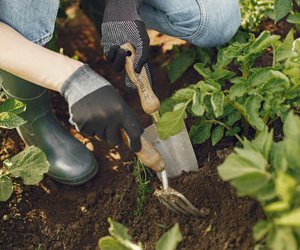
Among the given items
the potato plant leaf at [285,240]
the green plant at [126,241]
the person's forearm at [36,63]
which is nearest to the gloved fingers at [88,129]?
the person's forearm at [36,63]

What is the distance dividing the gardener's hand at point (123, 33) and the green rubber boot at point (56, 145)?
377mm

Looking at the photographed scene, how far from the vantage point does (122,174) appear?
188 cm

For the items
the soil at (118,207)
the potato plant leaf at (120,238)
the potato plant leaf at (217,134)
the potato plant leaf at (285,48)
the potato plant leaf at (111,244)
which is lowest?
the soil at (118,207)

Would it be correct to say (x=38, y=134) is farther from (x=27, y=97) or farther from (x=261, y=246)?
(x=261, y=246)

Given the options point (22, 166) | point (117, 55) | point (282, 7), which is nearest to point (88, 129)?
point (117, 55)

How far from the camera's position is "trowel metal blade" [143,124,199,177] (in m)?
1.59

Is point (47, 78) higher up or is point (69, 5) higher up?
point (47, 78)

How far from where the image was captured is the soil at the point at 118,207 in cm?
148

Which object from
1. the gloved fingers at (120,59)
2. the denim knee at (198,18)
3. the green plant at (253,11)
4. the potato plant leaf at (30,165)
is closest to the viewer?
the gloved fingers at (120,59)

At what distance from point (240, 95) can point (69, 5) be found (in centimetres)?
143

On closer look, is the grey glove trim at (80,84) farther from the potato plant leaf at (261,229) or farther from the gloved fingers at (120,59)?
the potato plant leaf at (261,229)

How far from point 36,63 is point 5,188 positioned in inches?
17.2

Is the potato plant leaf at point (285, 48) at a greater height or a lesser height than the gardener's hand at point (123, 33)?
greater

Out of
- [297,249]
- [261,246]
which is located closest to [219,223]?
[261,246]
